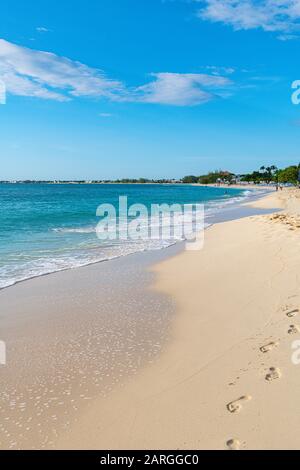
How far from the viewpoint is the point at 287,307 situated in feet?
26.1

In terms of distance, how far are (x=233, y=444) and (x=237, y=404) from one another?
702 mm

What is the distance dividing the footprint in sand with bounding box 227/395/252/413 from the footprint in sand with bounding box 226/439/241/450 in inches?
19.7

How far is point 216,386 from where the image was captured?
16.7ft

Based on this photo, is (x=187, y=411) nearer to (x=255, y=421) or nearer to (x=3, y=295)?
(x=255, y=421)

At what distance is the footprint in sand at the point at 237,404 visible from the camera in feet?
14.7

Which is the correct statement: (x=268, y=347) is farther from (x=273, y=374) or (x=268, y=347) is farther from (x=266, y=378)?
(x=266, y=378)

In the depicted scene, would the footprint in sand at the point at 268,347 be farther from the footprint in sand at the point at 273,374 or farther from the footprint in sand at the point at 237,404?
the footprint in sand at the point at 237,404

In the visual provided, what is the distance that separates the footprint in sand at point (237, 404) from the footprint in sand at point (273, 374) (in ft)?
1.77

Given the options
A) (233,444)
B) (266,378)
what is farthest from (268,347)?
(233,444)

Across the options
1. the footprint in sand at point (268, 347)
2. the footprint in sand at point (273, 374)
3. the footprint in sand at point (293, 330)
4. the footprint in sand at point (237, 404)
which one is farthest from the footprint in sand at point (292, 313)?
the footprint in sand at point (237, 404)

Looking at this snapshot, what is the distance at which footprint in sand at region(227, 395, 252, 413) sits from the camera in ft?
14.7

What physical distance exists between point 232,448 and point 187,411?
79 cm

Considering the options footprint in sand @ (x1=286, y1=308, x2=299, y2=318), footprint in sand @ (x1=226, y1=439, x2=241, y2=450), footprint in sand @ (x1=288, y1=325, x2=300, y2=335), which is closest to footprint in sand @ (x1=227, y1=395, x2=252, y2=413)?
footprint in sand @ (x1=226, y1=439, x2=241, y2=450)
